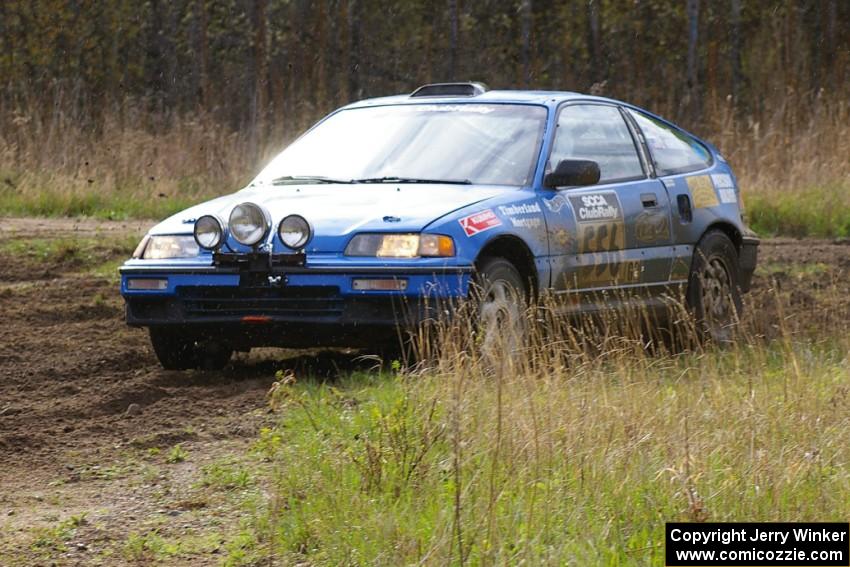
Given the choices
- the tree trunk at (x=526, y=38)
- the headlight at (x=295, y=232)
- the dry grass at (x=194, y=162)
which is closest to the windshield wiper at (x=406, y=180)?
the headlight at (x=295, y=232)

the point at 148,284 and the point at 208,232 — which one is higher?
the point at 208,232

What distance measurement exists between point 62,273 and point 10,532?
7.17 meters

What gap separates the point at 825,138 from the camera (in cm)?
1714

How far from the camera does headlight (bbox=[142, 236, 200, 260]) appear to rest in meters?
7.70

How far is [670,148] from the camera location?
9.47m

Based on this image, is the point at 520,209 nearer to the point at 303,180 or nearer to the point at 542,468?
the point at 303,180

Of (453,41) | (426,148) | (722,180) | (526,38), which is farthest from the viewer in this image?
(526,38)

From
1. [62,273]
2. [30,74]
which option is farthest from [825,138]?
[30,74]

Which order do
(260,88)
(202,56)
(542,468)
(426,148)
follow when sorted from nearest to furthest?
(542,468) < (426,148) < (260,88) < (202,56)

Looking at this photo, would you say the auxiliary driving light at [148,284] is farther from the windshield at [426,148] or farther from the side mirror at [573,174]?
the side mirror at [573,174]

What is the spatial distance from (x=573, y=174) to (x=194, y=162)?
10464 millimetres

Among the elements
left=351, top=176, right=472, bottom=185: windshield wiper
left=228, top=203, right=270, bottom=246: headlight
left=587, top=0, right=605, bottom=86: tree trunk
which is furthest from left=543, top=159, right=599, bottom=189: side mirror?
left=587, top=0, right=605, bottom=86: tree trunk

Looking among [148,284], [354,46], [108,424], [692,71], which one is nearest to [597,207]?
[148,284]

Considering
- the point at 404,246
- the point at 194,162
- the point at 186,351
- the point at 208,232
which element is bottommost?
the point at 186,351
